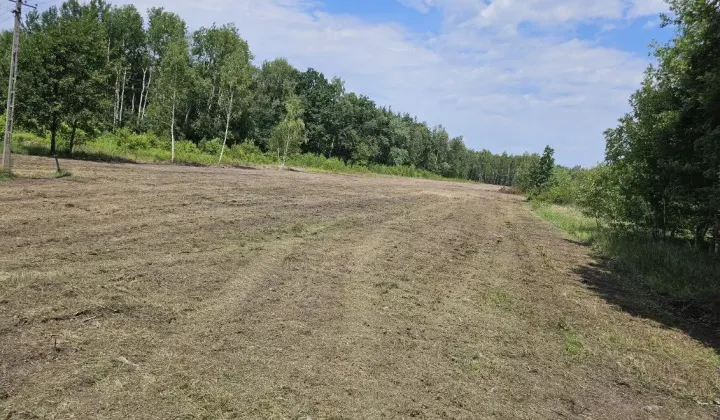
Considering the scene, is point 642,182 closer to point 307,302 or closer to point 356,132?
point 307,302

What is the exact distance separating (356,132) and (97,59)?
56419 mm

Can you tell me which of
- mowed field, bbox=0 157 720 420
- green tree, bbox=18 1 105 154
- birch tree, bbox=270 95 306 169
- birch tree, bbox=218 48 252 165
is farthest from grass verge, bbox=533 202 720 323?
birch tree, bbox=270 95 306 169

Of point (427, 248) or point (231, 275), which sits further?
point (427, 248)

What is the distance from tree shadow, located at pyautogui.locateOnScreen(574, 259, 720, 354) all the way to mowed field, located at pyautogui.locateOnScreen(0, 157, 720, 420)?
0.94 ft

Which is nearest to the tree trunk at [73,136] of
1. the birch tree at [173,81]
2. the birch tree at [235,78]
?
the birch tree at [173,81]

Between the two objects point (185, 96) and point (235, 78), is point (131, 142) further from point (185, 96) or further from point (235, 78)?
point (235, 78)

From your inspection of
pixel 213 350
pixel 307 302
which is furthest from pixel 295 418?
pixel 307 302

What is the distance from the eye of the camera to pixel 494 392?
15.0 ft

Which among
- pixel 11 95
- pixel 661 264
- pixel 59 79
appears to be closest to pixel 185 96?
pixel 59 79

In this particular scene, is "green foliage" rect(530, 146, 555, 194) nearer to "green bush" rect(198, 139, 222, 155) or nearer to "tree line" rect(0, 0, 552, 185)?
"tree line" rect(0, 0, 552, 185)

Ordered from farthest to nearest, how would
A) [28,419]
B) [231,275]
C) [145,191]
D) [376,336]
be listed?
1. [145,191]
2. [231,275]
3. [376,336]
4. [28,419]

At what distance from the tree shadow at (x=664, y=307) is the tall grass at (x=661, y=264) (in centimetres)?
34

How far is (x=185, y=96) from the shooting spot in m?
38.9

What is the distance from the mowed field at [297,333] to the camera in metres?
3.99
